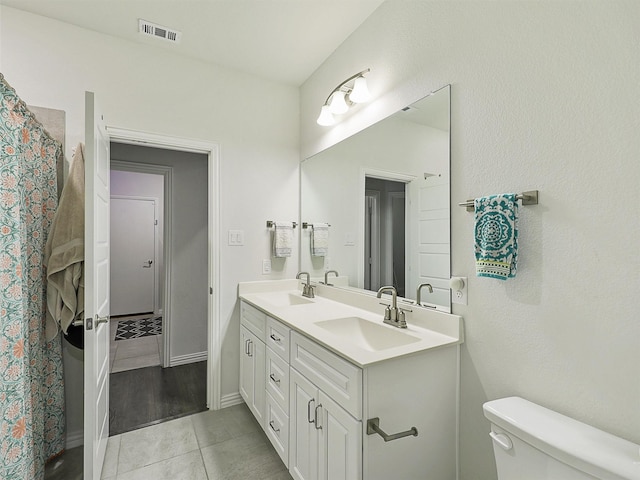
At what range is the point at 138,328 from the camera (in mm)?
Answer: 4398

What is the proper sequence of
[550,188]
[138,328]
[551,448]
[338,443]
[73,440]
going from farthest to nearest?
[138,328] → [73,440] → [338,443] → [550,188] → [551,448]

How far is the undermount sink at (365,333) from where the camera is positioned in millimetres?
1508

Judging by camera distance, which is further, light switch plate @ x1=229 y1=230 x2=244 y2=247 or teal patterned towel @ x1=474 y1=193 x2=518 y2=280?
light switch plate @ x1=229 y1=230 x2=244 y2=247

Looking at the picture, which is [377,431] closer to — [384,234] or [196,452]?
[384,234]

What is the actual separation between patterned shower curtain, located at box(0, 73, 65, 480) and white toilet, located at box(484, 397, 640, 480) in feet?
5.65

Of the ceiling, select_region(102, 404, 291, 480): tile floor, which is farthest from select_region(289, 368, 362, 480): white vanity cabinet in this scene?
the ceiling

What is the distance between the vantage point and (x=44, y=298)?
69.0 inches

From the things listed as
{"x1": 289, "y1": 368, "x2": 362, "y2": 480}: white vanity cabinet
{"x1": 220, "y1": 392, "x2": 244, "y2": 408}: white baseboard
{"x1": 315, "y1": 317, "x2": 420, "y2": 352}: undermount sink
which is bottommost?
{"x1": 220, "y1": 392, "x2": 244, "y2": 408}: white baseboard

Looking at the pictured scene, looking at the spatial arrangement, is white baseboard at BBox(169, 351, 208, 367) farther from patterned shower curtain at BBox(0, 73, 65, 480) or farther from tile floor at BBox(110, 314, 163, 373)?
patterned shower curtain at BBox(0, 73, 65, 480)

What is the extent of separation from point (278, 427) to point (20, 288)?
136cm

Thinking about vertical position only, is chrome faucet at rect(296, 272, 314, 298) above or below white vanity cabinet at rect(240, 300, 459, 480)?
above

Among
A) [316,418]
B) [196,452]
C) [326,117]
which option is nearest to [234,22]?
[326,117]

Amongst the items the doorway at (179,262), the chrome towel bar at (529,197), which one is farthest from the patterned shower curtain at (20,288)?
the chrome towel bar at (529,197)

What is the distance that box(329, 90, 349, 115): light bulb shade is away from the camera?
6.75 feet
